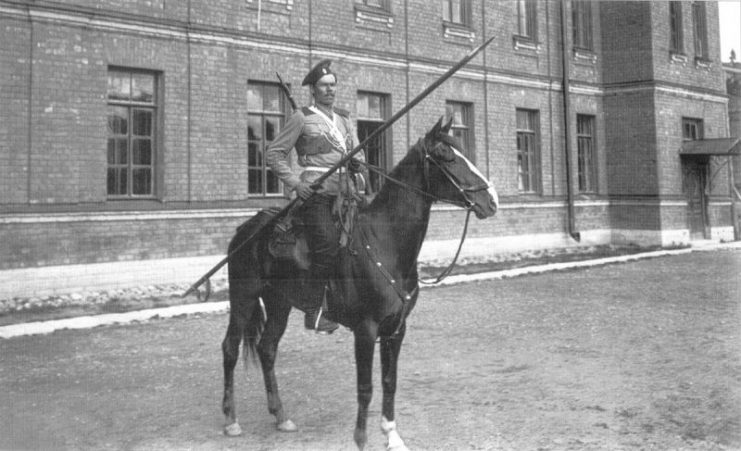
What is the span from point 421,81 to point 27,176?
920 cm

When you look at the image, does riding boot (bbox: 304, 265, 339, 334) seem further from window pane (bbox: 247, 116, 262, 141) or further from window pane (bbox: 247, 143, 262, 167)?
window pane (bbox: 247, 116, 262, 141)

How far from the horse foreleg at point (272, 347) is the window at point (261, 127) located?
886cm


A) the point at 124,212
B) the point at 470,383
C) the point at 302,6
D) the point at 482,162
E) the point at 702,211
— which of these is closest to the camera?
the point at 470,383

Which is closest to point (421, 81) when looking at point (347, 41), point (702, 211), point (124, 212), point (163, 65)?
point (347, 41)

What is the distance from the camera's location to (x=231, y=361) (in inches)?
191

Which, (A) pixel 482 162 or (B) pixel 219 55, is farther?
(A) pixel 482 162

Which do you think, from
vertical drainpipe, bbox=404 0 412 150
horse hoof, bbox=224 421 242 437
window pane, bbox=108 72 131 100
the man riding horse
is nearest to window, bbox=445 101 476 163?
vertical drainpipe, bbox=404 0 412 150

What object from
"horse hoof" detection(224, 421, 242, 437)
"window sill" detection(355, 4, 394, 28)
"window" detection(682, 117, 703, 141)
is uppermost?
"window sill" detection(355, 4, 394, 28)

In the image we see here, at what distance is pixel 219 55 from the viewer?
13125 mm

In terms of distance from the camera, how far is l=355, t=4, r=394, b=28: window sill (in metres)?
15.4

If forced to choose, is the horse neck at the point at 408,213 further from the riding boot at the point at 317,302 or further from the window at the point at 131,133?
the window at the point at 131,133

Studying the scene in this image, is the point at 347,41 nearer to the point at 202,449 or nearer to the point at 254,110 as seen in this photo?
the point at 254,110

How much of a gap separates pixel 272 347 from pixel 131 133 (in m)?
8.35

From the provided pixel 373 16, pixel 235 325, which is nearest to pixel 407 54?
pixel 373 16
